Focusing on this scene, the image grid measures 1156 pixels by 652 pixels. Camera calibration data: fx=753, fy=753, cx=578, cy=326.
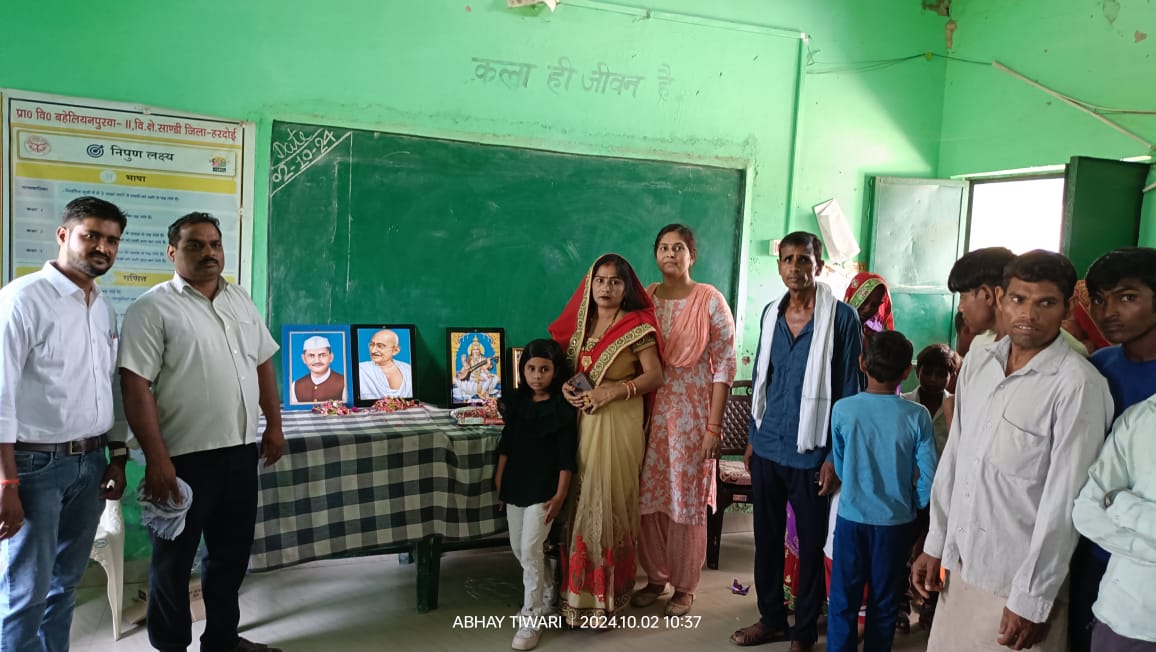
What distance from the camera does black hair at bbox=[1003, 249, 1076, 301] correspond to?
1796mm

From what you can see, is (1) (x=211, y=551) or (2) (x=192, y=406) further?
(1) (x=211, y=551)

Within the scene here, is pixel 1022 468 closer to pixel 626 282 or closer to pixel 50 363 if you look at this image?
pixel 626 282

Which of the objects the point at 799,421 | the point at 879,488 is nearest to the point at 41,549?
the point at 799,421

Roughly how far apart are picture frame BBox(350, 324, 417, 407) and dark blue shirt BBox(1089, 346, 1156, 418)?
9.35 feet

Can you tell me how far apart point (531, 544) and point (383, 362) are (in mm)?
1257

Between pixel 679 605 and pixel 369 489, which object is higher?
pixel 369 489

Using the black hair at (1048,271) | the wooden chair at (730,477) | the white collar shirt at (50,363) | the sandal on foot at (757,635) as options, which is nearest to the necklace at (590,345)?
the wooden chair at (730,477)

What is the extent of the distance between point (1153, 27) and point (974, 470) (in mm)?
3382

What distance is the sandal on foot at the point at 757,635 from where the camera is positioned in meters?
3.05

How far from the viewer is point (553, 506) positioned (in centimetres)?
297

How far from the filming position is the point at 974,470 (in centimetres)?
193

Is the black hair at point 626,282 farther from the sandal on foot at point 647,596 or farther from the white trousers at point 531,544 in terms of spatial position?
the sandal on foot at point 647,596

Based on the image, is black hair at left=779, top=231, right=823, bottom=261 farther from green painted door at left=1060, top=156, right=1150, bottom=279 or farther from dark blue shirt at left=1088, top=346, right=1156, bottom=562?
green painted door at left=1060, top=156, right=1150, bottom=279

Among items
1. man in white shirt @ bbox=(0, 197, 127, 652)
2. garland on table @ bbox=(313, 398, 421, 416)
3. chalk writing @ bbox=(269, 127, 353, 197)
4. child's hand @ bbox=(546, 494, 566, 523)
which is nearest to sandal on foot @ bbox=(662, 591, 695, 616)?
child's hand @ bbox=(546, 494, 566, 523)
